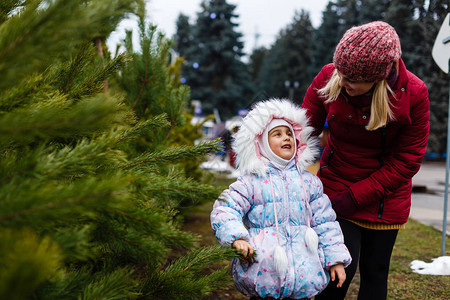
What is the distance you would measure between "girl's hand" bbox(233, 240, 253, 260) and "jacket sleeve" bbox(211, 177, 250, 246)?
0.02 metres

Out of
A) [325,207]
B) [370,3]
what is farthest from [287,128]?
[370,3]

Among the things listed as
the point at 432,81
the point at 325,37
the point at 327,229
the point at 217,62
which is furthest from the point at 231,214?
the point at 325,37

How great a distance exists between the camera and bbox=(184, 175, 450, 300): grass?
3.24 metres

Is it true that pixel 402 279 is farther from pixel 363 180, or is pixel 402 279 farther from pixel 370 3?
pixel 370 3

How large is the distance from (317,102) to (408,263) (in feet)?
Answer: 9.02

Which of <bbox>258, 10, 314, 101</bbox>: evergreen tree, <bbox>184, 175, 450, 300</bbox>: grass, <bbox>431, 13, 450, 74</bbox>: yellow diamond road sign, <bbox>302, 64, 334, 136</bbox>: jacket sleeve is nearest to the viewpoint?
<bbox>302, 64, 334, 136</bbox>: jacket sleeve

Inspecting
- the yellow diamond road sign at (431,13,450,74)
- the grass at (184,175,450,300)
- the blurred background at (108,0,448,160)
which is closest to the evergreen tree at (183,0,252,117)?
the blurred background at (108,0,448,160)

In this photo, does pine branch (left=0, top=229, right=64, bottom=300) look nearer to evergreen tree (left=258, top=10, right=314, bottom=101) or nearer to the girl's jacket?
the girl's jacket

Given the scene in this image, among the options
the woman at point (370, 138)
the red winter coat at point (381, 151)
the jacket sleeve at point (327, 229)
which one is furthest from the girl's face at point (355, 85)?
the jacket sleeve at point (327, 229)

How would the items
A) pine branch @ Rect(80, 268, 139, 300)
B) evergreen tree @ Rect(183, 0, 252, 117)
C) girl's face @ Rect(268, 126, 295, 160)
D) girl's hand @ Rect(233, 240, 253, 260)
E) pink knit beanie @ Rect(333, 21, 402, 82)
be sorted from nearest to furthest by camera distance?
pine branch @ Rect(80, 268, 139, 300)
girl's hand @ Rect(233, 240, 253, 260)
pink knit beanie @ Rect(333, 21, 402, 82)
girl's face @ Rect(268, 126, 295, 160)
evergreen tree @ Rect(183, 0, 252, 117)

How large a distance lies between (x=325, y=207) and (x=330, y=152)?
45cm

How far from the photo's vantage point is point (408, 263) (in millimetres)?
4191

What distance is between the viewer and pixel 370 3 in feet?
96.5

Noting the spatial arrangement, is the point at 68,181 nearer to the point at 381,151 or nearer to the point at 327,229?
the point at 327,229
